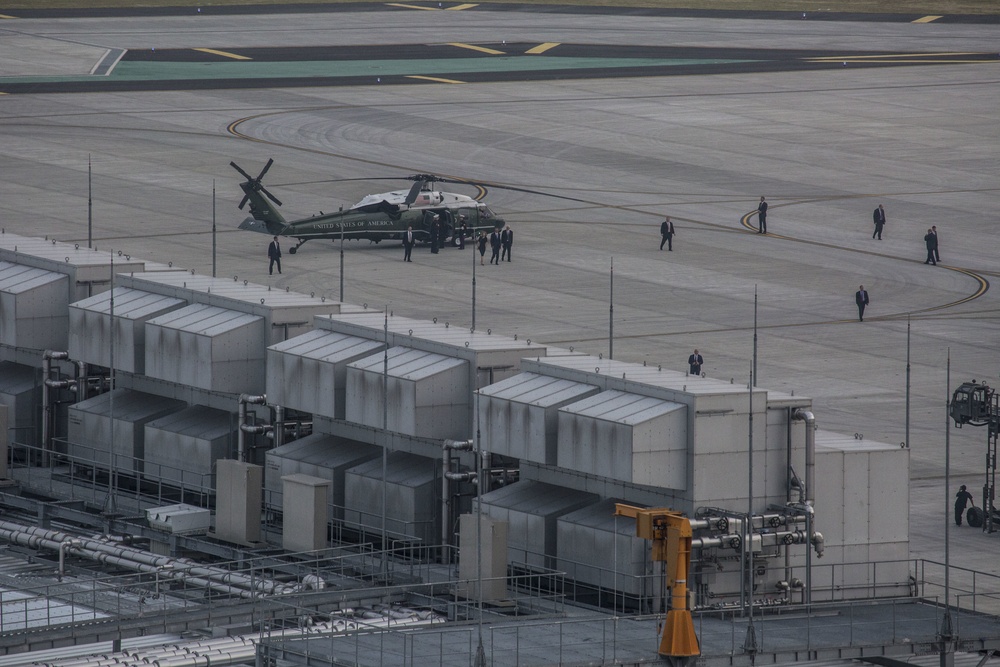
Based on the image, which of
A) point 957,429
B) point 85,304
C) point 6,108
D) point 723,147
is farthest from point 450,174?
point 85,304

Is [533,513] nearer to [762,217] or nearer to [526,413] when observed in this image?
[526,413]

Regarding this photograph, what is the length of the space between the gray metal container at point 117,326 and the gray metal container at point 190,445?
76.0 inches

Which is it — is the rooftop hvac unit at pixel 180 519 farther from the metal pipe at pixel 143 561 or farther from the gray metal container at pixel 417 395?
the gray metal container at pixel 417 395

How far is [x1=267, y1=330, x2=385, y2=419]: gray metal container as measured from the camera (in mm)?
53031

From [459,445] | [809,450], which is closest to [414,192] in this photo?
[459,445]

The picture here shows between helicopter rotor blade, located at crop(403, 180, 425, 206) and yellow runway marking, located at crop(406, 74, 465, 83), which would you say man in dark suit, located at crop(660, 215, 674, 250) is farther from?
yellow runway marking, located at crop(406, 74, 465, 83)

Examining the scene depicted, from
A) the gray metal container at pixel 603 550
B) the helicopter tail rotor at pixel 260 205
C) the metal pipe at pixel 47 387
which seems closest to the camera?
the gray metal container at pixel 603 550

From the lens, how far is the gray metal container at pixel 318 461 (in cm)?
5319

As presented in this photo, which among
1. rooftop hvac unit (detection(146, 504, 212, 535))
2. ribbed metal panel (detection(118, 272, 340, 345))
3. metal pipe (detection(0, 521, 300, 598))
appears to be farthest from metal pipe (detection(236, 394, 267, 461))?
metal pipe (detection(0, 521, 300, 598))

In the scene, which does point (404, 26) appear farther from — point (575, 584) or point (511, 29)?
point (575, 584)

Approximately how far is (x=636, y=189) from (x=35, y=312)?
6509cm

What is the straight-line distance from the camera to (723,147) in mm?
135500

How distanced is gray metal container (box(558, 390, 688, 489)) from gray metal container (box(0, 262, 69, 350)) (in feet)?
69.7

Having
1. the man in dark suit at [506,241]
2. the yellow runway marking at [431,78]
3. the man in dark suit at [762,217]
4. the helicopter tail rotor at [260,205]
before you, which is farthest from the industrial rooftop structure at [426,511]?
the yellow runway marking at [431,78]
